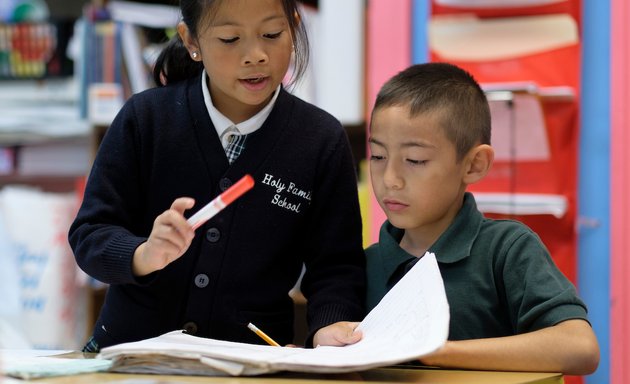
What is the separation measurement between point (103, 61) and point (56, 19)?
0.55 meters

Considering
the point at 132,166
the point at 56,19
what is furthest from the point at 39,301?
the point at 132,166

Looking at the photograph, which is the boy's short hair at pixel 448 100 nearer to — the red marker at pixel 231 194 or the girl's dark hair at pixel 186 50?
the girl's dark hair at pixel 186 50

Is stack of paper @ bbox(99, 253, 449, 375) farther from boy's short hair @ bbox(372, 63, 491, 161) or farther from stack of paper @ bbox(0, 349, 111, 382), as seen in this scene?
boy's short hair @ bbox(372, 63, 491, 161)

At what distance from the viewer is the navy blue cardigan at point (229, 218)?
108cm

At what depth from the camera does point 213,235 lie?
1.08m

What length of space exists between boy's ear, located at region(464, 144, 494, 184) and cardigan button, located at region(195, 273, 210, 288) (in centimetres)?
36

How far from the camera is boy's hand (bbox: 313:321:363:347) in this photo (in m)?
0.91

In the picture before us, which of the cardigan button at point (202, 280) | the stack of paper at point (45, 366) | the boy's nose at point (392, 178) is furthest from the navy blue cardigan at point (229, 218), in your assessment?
the stack of paper at point (45, 366)

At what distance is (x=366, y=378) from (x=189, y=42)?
57cm

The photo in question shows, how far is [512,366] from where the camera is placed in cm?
85

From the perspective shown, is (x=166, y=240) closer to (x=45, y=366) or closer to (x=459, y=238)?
(x=45, y=366)

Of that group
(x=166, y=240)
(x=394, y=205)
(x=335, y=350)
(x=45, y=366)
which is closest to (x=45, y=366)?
(x=45, y=366)

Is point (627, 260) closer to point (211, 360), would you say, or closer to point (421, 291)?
point (421, 291)

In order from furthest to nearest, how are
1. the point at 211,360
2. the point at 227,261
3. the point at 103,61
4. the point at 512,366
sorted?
the point at 103,61 < the point at 227,261 < the point at 512,366 < the point at 211,360
